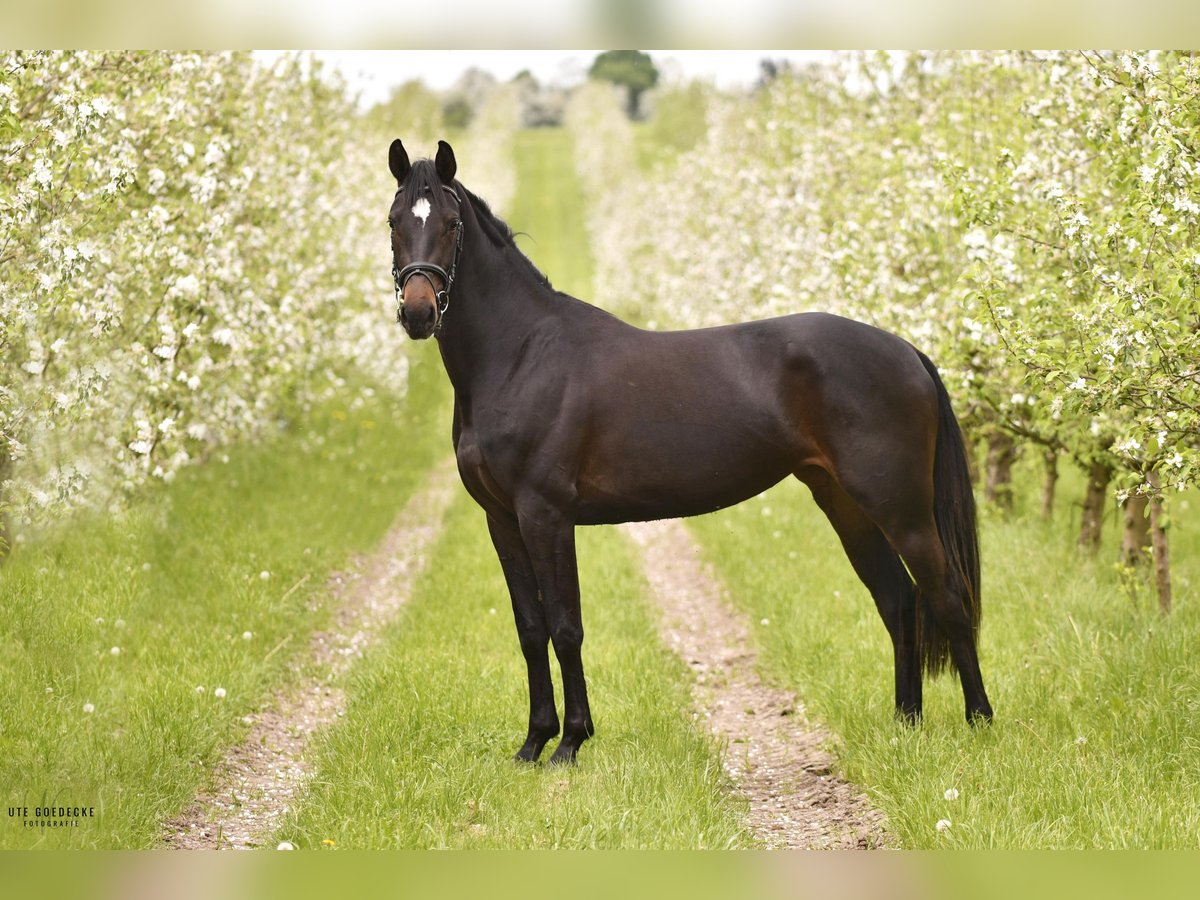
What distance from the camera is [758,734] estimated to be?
7.15 metres

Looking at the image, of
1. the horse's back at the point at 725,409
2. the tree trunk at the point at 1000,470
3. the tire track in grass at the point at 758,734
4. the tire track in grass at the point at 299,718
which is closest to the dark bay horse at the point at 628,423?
the horse's back at the point at 725,409

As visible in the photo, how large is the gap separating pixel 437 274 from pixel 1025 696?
442cm

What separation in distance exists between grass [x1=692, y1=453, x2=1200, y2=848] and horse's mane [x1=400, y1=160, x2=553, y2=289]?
3.40 meters

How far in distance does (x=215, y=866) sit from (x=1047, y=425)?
256 inches

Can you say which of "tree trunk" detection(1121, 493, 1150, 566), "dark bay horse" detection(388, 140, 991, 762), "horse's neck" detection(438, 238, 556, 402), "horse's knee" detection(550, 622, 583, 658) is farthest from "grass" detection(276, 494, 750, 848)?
"tree trunk" detection(1121, 493, 1150, 566)

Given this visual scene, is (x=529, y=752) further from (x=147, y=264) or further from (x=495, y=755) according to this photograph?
(x=147, y=264)

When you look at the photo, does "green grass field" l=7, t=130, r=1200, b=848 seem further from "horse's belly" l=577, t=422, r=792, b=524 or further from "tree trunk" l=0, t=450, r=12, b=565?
"horse's belly" l=577, t=422, r=792, b=524

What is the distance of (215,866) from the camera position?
4.50 meters

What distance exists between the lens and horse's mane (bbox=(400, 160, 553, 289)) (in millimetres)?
5918

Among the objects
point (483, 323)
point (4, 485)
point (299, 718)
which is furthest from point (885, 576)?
point (4, 485)

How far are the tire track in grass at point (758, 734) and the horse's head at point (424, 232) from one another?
320cm

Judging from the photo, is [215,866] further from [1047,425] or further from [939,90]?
[939,90]

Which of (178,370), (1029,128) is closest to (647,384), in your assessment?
(178,370)
